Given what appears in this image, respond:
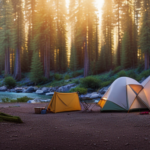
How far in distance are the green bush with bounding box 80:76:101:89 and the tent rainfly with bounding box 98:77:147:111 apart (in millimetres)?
13026

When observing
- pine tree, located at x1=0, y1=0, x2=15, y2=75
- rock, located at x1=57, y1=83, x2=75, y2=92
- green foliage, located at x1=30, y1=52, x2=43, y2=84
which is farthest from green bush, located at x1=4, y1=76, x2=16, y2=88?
rock, located at x1=57, y1=83, x2=75, y2=92

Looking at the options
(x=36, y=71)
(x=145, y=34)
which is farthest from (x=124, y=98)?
(x=36, y=71)

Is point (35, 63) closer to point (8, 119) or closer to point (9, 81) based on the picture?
point (9, 81)

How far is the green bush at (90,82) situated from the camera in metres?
24.0

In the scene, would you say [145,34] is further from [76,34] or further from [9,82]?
[9,82]

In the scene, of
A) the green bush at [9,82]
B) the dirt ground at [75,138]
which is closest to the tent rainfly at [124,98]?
the dirt ground at [75,138]

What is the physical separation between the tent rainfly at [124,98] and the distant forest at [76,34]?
1610 centimetres

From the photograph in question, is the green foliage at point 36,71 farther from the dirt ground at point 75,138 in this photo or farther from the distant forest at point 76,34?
the dirt ground at point 75,138

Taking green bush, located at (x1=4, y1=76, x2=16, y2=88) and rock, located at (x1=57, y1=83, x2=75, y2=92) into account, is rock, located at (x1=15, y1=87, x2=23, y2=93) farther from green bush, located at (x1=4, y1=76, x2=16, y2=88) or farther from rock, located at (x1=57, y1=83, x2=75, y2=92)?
rock, located at (x1=57, y1=83, x2=75, y2=92)

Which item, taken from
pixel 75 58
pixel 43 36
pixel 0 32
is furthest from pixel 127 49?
pixel 0 32

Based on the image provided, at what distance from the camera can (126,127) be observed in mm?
6352

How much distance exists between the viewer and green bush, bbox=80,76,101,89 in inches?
946

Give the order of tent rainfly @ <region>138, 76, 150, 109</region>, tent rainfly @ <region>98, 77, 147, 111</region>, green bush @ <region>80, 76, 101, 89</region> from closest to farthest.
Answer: tent rainfly @ <region>98, 77, 147, 111</region>, tent rainfly @ <region>138, 76, 150, 109</region>, green bush @ <region>80, 76, 101, 89</region>

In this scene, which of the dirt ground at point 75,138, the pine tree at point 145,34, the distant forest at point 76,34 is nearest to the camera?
the dirt ground at point 75,138
